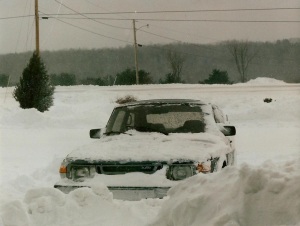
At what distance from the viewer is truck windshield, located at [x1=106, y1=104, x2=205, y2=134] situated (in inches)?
242

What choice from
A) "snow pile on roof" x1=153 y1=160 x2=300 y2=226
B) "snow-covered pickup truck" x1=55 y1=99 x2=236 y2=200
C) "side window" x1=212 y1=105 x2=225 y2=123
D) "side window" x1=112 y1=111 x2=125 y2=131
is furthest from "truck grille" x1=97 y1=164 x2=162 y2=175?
"side window" x1=212 y1=105 x2=225 y2=123

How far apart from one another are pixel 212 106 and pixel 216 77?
38486 millimetres

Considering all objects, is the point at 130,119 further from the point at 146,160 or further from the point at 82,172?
the point at 146,160

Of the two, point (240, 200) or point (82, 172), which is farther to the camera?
point (82, 172)

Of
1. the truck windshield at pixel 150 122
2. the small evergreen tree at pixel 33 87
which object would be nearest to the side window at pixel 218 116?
the truck windshield at pixel 150 122

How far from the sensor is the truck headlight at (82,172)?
5.05 metres

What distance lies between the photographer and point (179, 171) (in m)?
4.87

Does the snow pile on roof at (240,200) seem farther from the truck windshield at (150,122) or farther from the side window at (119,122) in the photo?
the side window at (119,122)

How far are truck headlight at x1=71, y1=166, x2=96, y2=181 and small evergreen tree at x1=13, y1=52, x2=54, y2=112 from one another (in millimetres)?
20337

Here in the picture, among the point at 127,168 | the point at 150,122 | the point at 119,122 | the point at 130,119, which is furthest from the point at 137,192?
the point at 119,122

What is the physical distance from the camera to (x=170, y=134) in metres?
5.93

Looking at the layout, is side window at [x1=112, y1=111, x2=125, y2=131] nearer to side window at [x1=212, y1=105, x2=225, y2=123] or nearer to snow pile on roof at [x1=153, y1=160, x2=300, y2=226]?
side window at [x1=212, y1=105, x2=225, y2=123]

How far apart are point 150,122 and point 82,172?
1758mm

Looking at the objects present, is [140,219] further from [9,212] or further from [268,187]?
[268,187]
